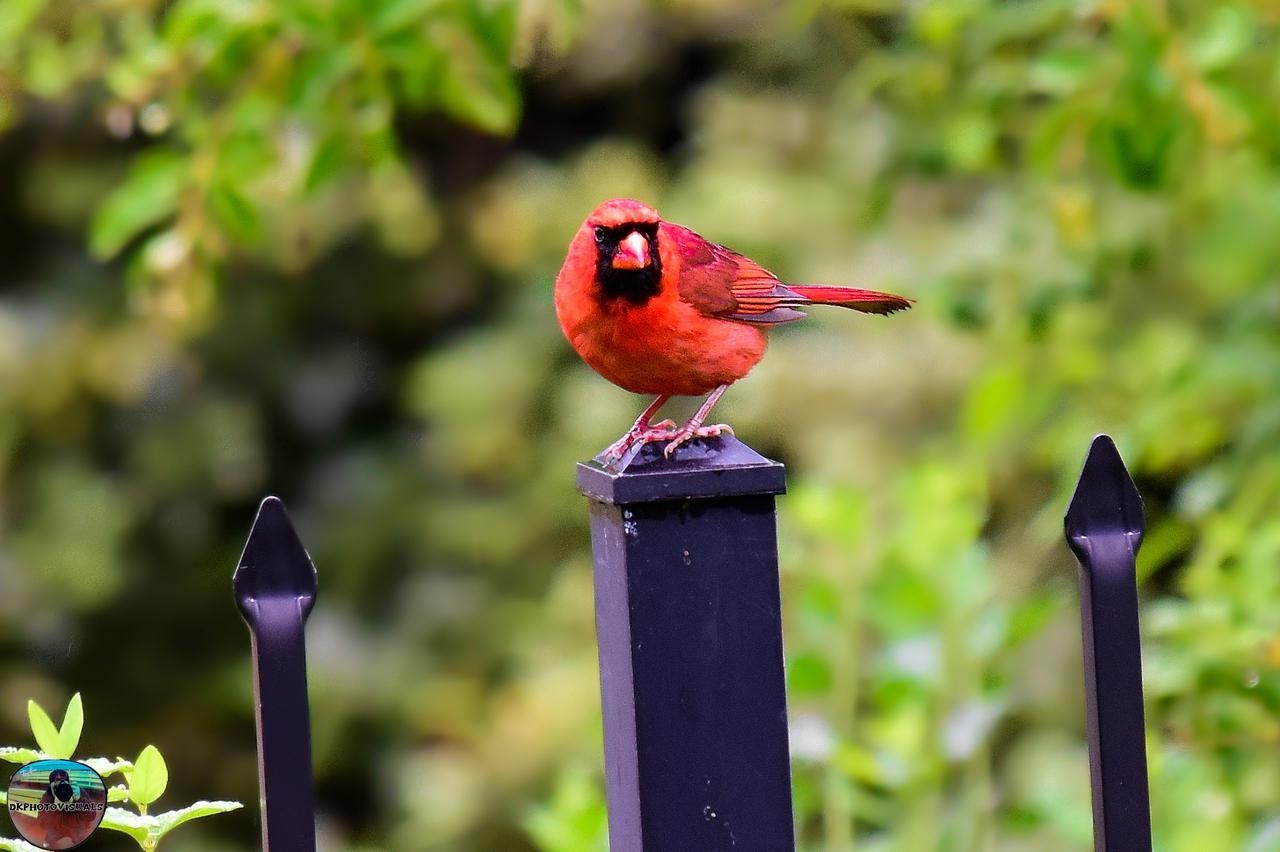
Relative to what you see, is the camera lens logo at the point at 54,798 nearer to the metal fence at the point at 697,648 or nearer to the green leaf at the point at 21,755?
the green leaf at the point at 21,755

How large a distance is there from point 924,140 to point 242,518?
7.33 ft

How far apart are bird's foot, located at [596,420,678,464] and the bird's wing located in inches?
7.8

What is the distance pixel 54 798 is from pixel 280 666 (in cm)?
17

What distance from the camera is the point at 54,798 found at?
3.41 ft

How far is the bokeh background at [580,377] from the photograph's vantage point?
7.08 feet

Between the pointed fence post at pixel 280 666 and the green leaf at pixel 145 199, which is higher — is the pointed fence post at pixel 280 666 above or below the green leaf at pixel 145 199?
below

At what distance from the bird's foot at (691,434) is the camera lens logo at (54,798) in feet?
1.52

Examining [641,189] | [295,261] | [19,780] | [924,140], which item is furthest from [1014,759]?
[19,780]

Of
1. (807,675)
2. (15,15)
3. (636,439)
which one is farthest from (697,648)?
(15,15)

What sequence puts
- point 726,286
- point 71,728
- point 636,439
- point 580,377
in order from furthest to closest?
point 580,377 < point 726,286 < point 636,439 < point 71,728

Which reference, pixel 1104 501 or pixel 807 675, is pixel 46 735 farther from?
pixel 807 675

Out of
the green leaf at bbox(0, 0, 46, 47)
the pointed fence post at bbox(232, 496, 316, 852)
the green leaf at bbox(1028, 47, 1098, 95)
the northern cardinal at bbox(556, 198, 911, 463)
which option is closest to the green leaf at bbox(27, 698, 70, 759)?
the pointed fence post at bbox(232, 496, 316, 852)

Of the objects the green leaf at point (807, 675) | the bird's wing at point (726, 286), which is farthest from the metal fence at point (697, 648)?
the green leaf at point (807, 675)

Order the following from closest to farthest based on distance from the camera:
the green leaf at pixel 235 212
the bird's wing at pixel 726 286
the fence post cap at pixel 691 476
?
the fence post cap at pixel 691 476 → the bird's wing at pixel 726 286 → the green leaf at pixel 235 212
